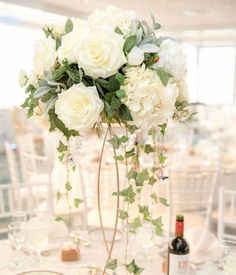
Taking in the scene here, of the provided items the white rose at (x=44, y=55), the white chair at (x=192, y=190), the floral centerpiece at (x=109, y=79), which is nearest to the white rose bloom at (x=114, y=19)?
the floral centerpiece at (x=109, y=79)

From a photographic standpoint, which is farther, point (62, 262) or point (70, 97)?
point (62, 262)

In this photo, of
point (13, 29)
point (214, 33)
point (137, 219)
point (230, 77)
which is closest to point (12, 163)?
point (137, 219)

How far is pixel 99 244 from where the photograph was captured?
1953 millimetres

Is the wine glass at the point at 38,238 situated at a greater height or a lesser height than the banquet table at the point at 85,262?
greater

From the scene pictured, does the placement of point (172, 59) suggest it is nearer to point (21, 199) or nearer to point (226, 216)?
point (226, 216)

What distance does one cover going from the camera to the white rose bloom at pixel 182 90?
1.26 m

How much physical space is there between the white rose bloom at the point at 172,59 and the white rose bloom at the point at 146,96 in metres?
0.05

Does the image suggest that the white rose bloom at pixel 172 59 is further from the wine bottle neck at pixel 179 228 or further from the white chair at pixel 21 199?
the white chair at pixel 21 199

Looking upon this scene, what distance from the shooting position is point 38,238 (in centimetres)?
179

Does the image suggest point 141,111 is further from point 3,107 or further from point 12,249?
point 3,107

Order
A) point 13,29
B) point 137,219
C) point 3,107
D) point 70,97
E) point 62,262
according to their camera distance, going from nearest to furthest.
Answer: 1. point 70,97
2. point 137,219
3. point 62,262
4. point 13,29
5. point 3,107

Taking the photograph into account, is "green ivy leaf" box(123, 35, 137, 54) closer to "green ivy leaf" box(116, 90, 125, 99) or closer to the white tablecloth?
"green ivy leaf" box(116, 90, 125, 99)

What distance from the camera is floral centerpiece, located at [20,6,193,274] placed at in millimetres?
1100

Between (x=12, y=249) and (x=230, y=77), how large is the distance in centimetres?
1049
